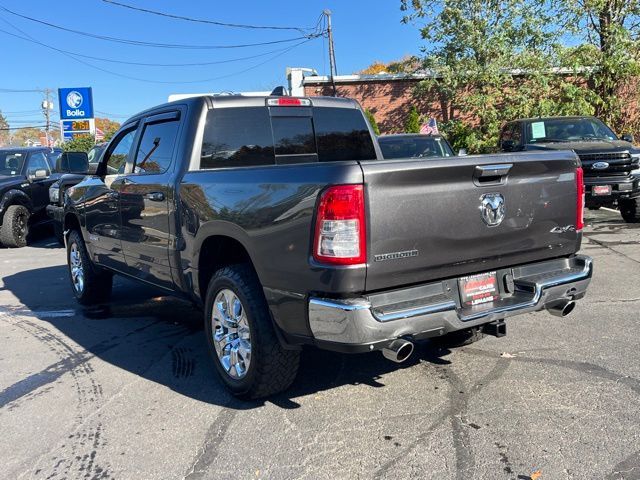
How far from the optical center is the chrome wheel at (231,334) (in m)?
3.79

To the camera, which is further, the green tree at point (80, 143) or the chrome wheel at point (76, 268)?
the green tree at point (80, 143)

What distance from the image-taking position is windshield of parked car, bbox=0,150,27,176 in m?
12.2

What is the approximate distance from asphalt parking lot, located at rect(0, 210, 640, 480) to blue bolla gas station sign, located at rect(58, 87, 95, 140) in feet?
89.3

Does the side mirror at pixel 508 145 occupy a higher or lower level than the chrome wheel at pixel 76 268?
higher

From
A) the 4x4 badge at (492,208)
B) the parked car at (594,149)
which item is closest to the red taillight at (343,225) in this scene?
the 4x4 badge at (492,208)

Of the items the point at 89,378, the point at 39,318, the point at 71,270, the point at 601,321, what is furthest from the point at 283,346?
the point at 71,270

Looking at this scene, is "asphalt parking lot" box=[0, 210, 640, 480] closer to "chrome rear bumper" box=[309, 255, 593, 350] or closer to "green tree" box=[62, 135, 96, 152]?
"chrome rear bumper" box=[309, 255, 593, 350]

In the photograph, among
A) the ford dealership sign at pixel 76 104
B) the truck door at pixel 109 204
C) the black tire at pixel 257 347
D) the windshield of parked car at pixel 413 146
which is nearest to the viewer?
the black tire at pixel 257 347

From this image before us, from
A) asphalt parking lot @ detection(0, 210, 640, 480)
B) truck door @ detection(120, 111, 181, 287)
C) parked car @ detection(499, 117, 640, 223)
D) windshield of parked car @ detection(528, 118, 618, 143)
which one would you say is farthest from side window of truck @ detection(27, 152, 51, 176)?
windshield of parked car @ detection(528, 118, 618, 143)

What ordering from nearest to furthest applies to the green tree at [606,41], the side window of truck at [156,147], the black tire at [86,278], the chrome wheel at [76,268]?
the side window of truck at [156,147] < the black tire at [86,278] < the chrome wheel at [76,268] < the green tree at [606,41]

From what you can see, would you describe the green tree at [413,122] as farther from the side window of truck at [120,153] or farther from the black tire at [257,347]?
the black tire at [257,347]

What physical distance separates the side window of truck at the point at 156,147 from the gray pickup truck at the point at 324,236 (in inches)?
0.7

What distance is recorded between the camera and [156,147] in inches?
191

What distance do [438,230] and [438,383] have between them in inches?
52.6
